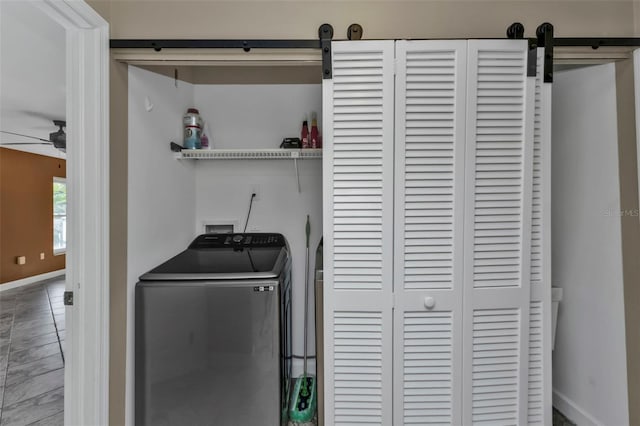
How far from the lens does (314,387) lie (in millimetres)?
1797

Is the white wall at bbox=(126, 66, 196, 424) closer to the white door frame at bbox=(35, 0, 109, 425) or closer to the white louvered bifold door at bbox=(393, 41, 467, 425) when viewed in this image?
the white door frame at bbox=(35, 0, 109, 425)

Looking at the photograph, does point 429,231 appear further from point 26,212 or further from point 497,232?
point 26,212

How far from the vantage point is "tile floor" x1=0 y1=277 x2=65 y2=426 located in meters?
1.75

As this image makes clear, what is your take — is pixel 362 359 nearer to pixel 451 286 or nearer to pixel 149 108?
pixel 451 286

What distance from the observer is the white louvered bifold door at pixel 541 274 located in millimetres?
1239

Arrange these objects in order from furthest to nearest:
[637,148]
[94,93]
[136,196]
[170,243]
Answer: [170,243] < [136,196] < [637,148] < [94,93]

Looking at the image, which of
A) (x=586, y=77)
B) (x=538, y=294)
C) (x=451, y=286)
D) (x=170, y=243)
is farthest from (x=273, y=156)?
(x=586, y=77)

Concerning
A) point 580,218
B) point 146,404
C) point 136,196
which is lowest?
point 146,404

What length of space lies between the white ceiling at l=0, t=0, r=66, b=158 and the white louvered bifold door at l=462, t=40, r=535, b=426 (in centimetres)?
193

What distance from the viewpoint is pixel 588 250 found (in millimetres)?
1518

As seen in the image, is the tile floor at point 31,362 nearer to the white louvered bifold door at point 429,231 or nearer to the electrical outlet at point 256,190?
the electrical outlet at point 256,190

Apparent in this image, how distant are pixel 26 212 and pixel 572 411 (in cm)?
775

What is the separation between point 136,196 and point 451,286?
65.7 inches

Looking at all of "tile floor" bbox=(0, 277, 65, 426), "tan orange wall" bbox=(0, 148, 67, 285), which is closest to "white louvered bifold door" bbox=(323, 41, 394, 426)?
"tile floor" bbox=(0, 277, 65, 426)
